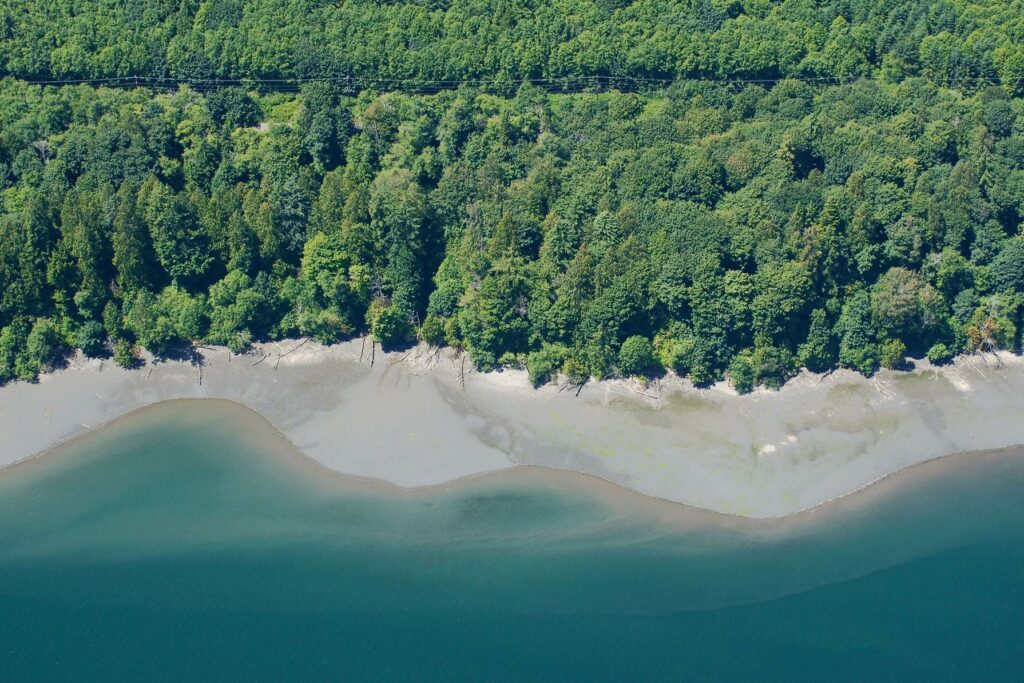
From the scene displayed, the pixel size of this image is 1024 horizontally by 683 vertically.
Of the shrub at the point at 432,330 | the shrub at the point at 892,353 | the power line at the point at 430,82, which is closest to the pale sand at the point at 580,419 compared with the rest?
the shrub at the point at 892,353

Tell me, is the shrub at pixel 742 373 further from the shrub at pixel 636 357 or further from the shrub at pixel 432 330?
the shrub at pixel 432 330

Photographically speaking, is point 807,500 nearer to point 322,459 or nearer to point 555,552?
point 555,552

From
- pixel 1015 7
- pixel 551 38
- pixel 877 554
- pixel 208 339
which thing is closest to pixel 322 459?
pixel 208 339

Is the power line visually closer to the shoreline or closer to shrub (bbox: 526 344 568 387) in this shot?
shrub (bbox: 526 344 568 387)

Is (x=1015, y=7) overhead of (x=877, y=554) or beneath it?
overhead

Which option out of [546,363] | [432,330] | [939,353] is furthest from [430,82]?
[939,353]

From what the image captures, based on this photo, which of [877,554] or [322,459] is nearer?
[877,554]

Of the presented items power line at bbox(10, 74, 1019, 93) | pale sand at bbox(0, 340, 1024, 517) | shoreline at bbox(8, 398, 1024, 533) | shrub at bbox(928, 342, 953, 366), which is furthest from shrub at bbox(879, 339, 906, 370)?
power line at bbox(10, 74, 1019, 93)
